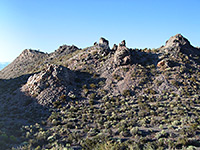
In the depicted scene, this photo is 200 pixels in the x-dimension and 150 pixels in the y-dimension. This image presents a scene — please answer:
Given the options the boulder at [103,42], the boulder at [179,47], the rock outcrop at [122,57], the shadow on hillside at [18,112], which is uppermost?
the boulder at [179,47]

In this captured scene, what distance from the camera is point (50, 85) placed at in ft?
109

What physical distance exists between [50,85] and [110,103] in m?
13.9

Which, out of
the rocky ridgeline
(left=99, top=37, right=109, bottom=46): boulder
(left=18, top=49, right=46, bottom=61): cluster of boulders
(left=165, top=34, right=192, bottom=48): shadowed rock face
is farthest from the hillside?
(left=18, top=49, right=46, bottom=61): cluster of boulders

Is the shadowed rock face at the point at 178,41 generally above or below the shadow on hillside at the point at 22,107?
above

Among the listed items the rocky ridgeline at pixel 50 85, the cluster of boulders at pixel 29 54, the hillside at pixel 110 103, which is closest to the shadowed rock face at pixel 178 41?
the hillside at pixel 110 103

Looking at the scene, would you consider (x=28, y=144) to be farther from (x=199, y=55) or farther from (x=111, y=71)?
(x=199, y=55)

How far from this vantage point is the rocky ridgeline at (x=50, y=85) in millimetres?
31077

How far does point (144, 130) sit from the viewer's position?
62.5 ft

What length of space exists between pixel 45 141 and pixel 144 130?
12.1 metres

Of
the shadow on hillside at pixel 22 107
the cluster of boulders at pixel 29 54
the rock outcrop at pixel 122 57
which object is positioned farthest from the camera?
the cluster of boulders at pixel 29 54

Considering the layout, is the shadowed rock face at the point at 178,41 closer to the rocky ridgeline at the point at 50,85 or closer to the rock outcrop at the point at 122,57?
the rock outcrop at the point at 122,57

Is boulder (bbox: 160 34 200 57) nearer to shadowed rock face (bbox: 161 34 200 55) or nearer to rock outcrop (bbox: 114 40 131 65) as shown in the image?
shadowed rock face (bbox: 161 34 200 55)

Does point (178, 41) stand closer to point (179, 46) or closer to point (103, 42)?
point (179, 46)

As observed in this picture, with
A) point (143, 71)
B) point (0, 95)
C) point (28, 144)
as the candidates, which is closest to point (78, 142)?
point (28, 144)
